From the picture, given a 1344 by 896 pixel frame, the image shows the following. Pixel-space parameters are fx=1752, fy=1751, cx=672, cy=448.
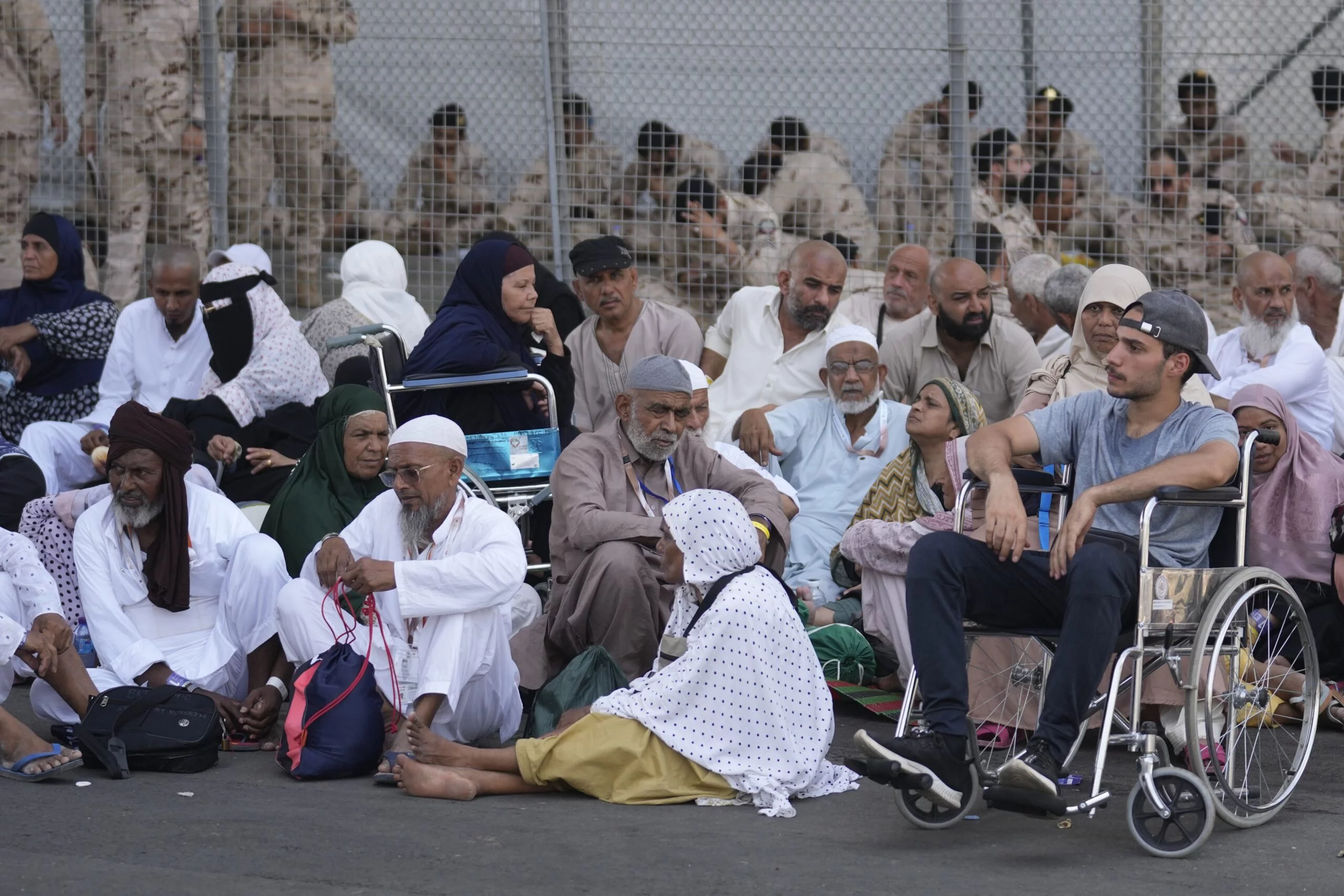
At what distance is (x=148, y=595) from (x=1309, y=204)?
608 cm

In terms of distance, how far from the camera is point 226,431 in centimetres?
782

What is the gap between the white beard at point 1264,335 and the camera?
748cm

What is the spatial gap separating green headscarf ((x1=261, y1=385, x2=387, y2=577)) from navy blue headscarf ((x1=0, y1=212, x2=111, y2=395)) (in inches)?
92.3

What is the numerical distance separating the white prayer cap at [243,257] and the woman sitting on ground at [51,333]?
67 cm

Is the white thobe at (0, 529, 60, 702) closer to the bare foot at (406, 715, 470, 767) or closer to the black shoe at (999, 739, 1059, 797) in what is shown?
the bare foot at (406, 715, 470, 767)

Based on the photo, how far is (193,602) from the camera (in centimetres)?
623

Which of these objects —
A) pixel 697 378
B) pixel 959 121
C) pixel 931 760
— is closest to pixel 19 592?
pixel 697 378

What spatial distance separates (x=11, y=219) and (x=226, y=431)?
8.55 feet

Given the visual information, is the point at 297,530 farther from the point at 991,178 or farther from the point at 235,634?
the point at 991,178

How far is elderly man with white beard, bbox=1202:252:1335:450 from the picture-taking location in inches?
277

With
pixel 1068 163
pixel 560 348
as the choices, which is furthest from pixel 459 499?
Result: pixel 1068 163

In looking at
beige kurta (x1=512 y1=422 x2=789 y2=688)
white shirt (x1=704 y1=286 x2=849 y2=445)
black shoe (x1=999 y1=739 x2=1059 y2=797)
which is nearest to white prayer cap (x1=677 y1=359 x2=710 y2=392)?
beige kurta (x1=512 y1=422 x2=789 y2=688)

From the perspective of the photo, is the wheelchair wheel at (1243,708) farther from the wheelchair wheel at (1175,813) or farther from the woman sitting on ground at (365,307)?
the woman sitting on ground at (365,307)

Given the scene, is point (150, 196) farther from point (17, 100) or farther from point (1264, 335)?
point (1264, 335)
